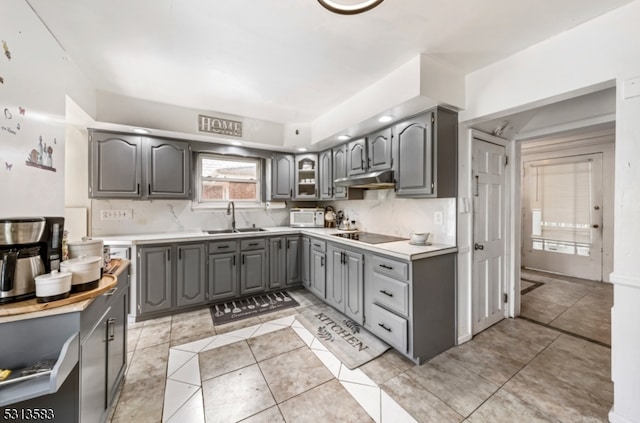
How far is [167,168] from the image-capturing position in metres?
3.08

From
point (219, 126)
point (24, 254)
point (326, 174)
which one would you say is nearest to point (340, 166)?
point (326, 174)

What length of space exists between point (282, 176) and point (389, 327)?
2628 millimetres

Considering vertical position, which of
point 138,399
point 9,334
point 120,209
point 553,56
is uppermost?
point 553,56

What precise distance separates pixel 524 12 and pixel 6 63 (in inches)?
118

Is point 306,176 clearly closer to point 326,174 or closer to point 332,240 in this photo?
point 326,174

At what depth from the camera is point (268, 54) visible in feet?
6.62

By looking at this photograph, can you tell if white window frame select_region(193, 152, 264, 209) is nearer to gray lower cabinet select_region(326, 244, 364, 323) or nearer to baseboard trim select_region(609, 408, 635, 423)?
gray lower cabinet select_region(326, 244, 364, 323)

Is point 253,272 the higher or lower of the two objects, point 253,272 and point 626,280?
the lower

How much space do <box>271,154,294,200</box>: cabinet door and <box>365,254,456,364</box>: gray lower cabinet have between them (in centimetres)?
198

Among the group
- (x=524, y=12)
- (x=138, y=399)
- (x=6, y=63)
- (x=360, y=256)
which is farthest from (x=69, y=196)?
(x=524, y=12)

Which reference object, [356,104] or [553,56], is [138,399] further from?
[553,56]

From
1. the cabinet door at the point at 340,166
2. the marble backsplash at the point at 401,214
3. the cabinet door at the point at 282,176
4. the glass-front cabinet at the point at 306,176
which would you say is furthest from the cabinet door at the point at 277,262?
the marble backsplash at the point at 401,214

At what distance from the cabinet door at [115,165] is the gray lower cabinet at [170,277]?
2.59 feet

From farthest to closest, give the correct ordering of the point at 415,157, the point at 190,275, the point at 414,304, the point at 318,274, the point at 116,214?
the point at 318,274, the point at 116,214, the point at 190,275, the point at 415,157, the point at 414,304
